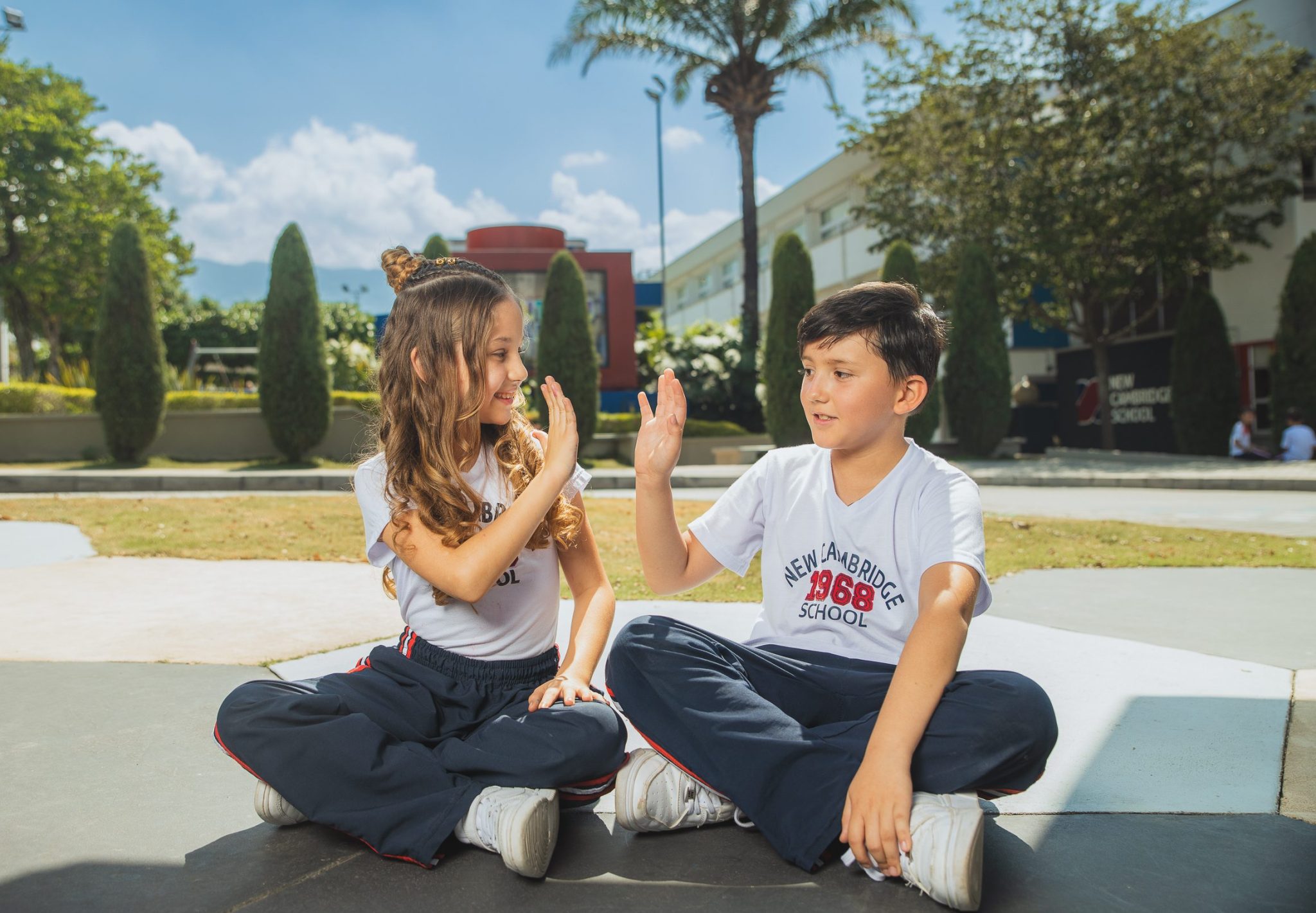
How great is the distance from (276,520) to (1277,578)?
20.8 ft

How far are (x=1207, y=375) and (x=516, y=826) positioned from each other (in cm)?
1956

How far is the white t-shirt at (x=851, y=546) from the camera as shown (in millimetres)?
1936

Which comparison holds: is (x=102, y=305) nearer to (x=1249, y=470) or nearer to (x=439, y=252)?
(x=439, y=252)

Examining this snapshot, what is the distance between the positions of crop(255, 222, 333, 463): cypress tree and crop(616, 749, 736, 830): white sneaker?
1387 cm

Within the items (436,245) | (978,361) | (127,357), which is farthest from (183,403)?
(978,361)

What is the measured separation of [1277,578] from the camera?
480cm

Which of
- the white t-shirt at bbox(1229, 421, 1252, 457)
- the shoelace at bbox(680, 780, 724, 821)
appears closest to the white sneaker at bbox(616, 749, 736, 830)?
the shoelace at bbox(680, 780, 724, 821)

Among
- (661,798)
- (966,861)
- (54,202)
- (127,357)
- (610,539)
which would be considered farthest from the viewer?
(54,202)

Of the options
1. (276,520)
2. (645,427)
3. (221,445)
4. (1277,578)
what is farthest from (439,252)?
(645,427)

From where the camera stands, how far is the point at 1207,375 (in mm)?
18203

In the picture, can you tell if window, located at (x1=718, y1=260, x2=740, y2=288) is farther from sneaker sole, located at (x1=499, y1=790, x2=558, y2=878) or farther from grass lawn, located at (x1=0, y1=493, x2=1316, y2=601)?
sneaker sole, located at (x1=499, y1=790, x2=558, y2=878)

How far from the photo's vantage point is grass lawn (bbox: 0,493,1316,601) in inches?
213

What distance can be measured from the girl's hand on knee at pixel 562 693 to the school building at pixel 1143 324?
15.0m

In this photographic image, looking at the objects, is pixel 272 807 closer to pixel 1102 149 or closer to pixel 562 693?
pixel 562 693
